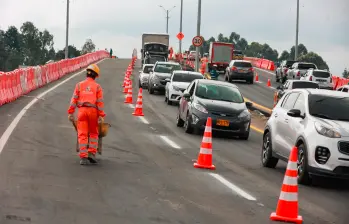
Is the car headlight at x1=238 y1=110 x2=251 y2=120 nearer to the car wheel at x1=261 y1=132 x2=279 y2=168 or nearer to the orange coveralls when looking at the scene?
the car wheel at x1=261 y1=132 x2=279 y2=168

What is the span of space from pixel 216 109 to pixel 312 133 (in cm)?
896

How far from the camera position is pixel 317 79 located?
48.5m

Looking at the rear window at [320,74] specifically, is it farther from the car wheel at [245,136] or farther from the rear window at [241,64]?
the car wheel at [245,136]

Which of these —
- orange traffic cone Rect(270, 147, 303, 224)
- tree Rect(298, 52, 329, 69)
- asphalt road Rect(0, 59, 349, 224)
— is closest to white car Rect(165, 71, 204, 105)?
asphalt road Rect(0, 59, 349, 224)

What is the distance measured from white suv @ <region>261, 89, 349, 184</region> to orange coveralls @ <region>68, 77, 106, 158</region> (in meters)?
Answer: 3.36

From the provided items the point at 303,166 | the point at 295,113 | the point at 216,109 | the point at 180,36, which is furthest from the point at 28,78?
the point at 180,36

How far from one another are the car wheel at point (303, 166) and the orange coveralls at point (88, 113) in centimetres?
351

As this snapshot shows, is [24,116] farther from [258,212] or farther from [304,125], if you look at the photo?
[258,212]

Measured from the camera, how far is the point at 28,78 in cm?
3716

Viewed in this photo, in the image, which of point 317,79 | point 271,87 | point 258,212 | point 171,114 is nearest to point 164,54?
point 271,87

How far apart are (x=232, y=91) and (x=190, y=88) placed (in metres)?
1.43

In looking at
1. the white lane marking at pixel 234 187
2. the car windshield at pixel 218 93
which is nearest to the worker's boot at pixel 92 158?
the white lane marking at pixel 234 187

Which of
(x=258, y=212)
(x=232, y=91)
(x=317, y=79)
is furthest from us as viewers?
(x=317, y=79)

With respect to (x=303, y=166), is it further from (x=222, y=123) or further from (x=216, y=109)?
(x=216, y=109)
